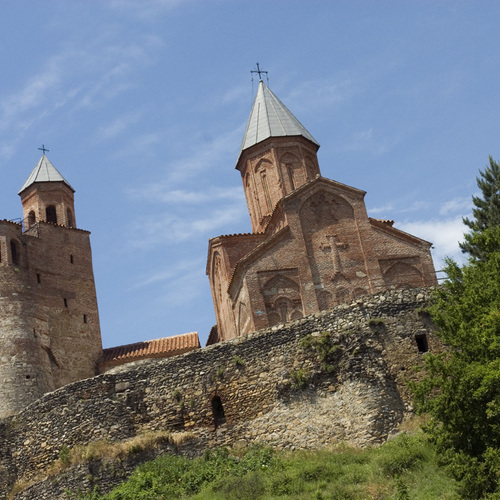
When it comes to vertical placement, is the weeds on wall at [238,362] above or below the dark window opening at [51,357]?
below

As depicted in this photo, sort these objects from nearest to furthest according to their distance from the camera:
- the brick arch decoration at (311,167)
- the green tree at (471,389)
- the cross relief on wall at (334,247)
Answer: the green tree at (471,389)
the cross relief on wall at (334,247)
the brick arch decoration at (311,167)

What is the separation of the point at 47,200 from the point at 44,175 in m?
1.26

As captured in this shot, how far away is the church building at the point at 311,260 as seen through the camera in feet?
96.1

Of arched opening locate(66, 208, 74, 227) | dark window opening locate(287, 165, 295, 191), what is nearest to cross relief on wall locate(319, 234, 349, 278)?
dark window opening locate(287, 165, 295, 191)

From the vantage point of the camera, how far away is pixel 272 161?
35.4m

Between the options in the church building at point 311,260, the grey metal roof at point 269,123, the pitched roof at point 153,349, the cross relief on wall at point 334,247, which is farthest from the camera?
the grey metal roof at point 269,123

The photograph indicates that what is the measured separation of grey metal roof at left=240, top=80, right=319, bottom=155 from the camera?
118ft

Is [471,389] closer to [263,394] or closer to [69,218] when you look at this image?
[263,394]

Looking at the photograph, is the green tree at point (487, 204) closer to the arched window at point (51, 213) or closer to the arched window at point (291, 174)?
the arched window at point (291, 174)

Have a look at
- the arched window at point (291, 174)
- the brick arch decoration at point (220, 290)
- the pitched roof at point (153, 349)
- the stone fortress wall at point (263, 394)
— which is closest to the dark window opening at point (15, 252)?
the pitched roof at point (153, 349)

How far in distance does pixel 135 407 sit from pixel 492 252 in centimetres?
885

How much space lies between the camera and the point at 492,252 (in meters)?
17.5

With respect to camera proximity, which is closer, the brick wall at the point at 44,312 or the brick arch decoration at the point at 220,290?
the brick wall at the point at 44,312

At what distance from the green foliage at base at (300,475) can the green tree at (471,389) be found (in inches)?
24.3
